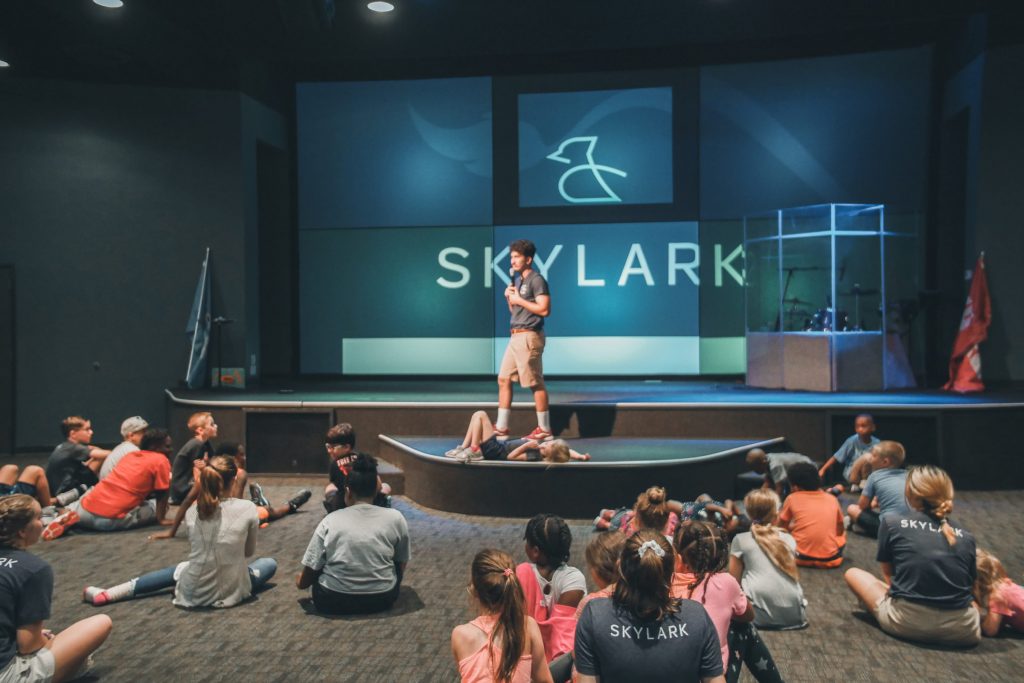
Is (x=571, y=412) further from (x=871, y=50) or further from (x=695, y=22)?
(x=871, y=50)

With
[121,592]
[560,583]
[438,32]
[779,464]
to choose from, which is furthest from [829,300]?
[121,592]

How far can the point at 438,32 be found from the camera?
9680 millimetres

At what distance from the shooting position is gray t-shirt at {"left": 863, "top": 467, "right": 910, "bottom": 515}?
17.2 ft

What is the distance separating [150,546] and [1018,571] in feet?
18.0

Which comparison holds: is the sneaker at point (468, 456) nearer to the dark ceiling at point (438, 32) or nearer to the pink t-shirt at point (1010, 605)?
the pink t-shirt at point (1010, 605)

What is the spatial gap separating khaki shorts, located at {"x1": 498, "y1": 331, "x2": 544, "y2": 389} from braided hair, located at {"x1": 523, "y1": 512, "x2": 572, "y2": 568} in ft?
12.2

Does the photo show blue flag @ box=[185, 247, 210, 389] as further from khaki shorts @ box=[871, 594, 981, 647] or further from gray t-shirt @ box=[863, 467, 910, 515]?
khaki shorts @ box=[871, 594, 981, 647]

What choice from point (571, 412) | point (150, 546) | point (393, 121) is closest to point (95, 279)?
point (393, 121)

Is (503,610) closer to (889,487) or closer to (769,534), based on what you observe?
(769,534)

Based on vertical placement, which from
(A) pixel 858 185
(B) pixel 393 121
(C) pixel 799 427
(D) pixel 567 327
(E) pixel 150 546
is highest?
(B) pixel 393 121

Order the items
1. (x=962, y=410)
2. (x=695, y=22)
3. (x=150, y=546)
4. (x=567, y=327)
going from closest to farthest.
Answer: (x=150, y=546) < (x=962, y=410) < (x=695, y=22) < (x=567, y=327)

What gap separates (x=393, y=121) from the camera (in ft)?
36.2

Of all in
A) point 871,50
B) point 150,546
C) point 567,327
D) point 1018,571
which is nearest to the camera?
point 1018,571

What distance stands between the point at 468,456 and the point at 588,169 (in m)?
5.02
